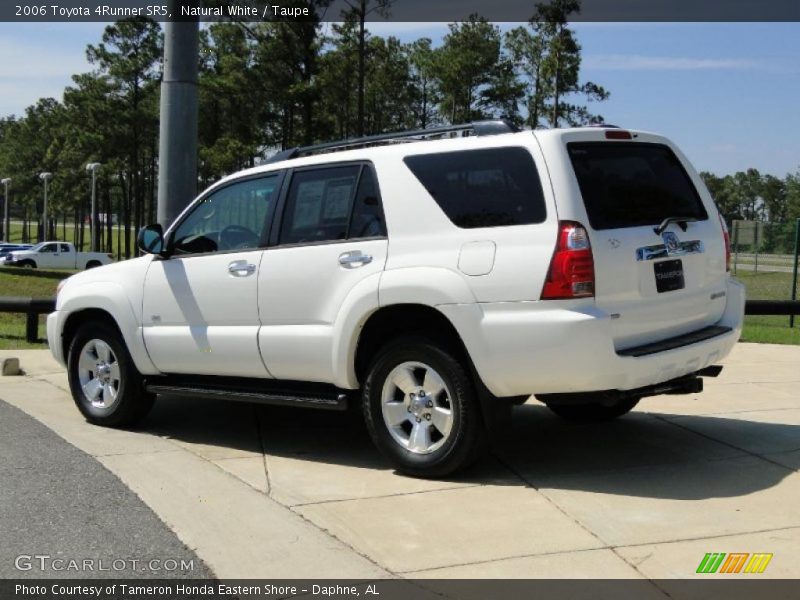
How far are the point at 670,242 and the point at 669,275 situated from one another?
198 millimetres

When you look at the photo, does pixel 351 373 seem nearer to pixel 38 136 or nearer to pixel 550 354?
pixel 550 354

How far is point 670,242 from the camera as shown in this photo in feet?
18.7

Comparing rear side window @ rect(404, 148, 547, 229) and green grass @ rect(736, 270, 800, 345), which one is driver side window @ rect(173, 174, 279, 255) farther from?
green grass @ rect(736, 270, 800, 345)

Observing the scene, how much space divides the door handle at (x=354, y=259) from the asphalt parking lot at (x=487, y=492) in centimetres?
131

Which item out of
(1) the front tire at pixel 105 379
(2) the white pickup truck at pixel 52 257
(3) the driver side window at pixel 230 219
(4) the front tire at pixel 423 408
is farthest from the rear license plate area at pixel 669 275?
(2) the white pickup truck at pixel 52 257

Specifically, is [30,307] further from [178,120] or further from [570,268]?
[570,268]

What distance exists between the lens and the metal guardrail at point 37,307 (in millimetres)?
12430

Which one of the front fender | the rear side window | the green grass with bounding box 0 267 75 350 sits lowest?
the green grass with bounding box 0 267 75 350

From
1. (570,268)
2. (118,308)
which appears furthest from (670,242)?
(118,308)

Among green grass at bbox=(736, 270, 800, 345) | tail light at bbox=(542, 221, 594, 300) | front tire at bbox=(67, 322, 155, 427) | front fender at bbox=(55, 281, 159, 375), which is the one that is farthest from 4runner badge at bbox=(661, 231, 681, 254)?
green grass at bbox=(736, 270, 800, 345)

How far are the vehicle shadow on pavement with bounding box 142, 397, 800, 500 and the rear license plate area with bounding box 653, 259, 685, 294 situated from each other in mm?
1126

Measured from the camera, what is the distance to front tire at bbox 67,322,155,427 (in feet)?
24.2

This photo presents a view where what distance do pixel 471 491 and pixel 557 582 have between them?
56.4 inches

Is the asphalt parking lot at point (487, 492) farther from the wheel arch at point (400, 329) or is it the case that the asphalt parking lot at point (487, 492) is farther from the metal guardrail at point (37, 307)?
the metal guardrail at point (37, 307)
